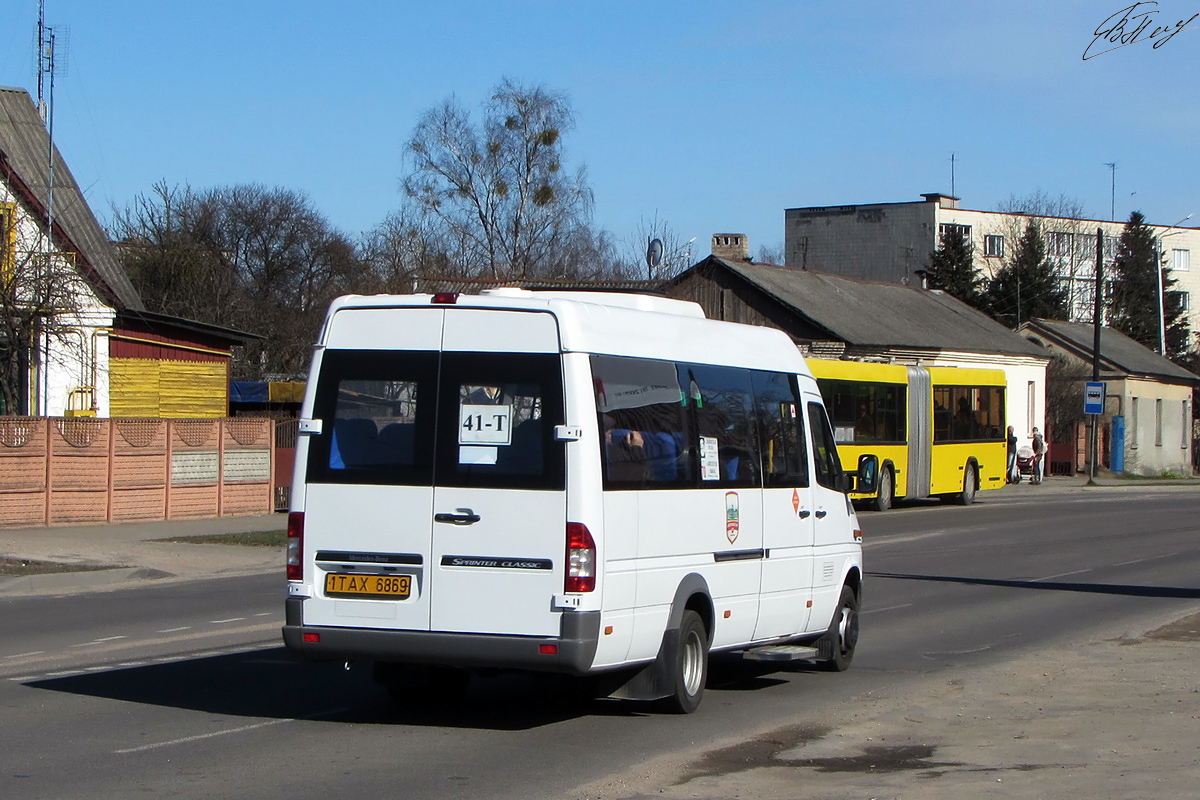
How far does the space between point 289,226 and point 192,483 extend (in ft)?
143

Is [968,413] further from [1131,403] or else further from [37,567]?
[1131,403]

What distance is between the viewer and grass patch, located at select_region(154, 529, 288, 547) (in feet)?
75.6

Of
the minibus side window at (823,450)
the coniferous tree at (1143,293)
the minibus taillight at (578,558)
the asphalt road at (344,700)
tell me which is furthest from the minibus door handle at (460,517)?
the coniferous tree at (1143,293)

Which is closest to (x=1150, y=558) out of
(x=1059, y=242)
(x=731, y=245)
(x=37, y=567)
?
(x=37, y=567)

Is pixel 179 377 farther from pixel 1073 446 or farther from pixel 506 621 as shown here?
pixel 1073 446

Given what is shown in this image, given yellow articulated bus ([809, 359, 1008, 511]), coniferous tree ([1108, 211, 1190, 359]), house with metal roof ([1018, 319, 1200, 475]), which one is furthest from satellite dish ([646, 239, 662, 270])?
coniferous tree ([1108, 211, 1190, 359])

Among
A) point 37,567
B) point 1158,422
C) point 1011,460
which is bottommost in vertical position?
point 37,567

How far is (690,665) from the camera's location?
9.63 meters

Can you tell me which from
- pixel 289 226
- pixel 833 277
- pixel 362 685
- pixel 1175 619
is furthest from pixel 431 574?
pixel 289 226

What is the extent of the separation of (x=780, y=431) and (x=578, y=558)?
296 cm

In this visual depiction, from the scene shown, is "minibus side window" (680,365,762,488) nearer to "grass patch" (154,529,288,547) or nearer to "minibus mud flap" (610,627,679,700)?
"minibus mud flap" (610,627,679,700)

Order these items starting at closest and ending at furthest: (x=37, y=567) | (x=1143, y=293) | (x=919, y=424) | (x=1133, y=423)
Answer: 1. (x=37, y=567)
2. (x=919, y=424)
3. (x=1133, y=423)
4. (x=1143, y=293)

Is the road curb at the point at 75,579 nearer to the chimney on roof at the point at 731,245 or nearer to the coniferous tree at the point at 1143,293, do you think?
the chimney on roof at the point at 731,245

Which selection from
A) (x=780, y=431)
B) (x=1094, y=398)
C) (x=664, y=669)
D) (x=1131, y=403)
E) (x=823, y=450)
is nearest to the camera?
(x=664, y=669)
